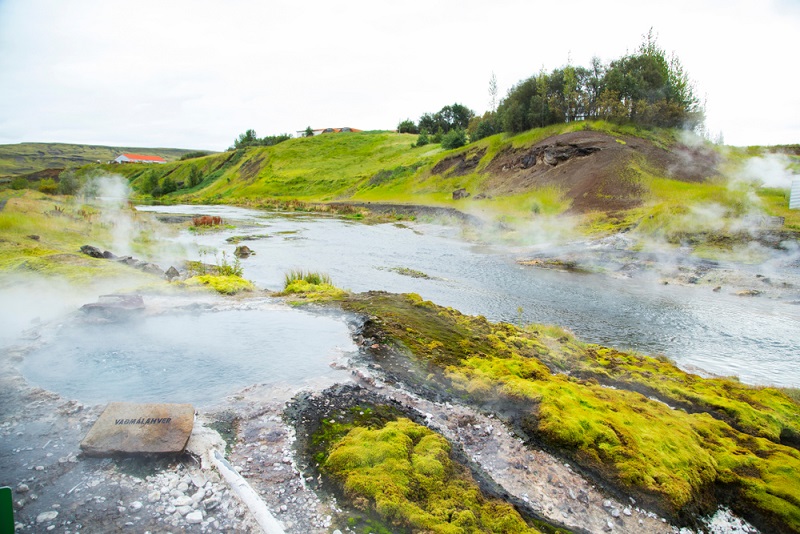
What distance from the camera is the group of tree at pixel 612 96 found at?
42219 millimetres

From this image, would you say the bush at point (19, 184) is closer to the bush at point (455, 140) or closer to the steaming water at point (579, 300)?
the steaming water at point (579, 300)

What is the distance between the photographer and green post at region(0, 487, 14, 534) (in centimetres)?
321

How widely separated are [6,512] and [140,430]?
2533 millimetres

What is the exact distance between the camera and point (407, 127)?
337ft

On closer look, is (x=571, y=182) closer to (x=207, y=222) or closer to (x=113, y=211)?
(x=207, y=222)

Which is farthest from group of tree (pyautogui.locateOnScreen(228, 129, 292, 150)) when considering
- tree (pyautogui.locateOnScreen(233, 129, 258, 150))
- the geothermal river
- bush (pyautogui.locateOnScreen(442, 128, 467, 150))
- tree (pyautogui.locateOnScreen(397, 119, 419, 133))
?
the geothermal river

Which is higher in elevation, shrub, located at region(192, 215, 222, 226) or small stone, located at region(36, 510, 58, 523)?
shrub, located at region(192, 215, 222, 226)

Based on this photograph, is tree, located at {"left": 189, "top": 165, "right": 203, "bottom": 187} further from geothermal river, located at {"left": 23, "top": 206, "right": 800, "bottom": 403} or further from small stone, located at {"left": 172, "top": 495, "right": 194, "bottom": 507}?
small stone, located at {"left": 172, "top": 495, "right": 194, "bottom": 507}

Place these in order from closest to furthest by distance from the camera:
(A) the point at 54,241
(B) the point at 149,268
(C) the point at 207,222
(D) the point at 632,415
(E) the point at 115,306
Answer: (D) the point at 632,415, (E) the point at 115,306, (B) the point at 149,268, (A) the point at 54,241, (C) the point at 207,222

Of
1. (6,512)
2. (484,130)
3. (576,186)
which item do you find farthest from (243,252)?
(484,130)

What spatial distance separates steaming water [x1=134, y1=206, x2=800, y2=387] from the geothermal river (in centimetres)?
5

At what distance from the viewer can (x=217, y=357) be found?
28.9ft

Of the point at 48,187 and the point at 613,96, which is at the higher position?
the point at 613,96

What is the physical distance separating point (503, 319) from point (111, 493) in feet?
34.7
